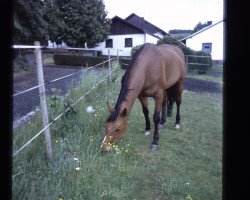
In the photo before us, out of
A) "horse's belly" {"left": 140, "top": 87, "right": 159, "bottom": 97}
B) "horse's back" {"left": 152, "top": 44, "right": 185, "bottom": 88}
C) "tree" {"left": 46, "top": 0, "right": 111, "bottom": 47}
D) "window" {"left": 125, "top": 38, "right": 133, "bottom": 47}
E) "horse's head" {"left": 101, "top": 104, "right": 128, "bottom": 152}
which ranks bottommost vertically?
"horse's head" {"left": 101, "top": 104, "right": 128, "bottom": 152}

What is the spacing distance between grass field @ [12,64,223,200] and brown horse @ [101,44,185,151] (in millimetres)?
272

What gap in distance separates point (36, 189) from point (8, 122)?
99 cm

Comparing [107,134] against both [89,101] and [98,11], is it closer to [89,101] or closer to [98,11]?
[89,101]

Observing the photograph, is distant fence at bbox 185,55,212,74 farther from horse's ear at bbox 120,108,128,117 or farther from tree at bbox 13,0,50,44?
horse's ear at bbox 120,108,128,117

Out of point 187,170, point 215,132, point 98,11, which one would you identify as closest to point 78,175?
point 187,170

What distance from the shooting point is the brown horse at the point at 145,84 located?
4309 millimetres

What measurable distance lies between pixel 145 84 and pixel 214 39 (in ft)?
83.6

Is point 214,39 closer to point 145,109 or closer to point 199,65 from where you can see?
point 199,65

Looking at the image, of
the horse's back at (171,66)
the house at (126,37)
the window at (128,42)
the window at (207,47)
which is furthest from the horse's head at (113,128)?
the window at (128,42)

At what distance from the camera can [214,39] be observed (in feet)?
93.1

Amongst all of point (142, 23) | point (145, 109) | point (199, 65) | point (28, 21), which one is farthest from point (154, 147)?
point (142, 23)

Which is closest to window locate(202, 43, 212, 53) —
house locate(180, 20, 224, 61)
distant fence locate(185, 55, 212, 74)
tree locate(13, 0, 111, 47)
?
house locate(180, 20, 224, 61)

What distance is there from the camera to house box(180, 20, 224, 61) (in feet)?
92.3

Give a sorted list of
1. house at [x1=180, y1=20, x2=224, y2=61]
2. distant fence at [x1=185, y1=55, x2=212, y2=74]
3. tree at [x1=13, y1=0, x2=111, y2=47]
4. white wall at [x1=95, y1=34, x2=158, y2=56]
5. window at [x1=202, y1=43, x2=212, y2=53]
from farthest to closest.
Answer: white wall at [x1=95, y1=34, x2=158, y2=56], window at [x1=202, y1=43, x2=212, y2=53], house at [x1=180, y1=20, x2=224, y2=61], tree at [x1=13, y1=0, x2=111, y2=47], distant fence at [x1=185, y1=55, x2=212, y2=74]
